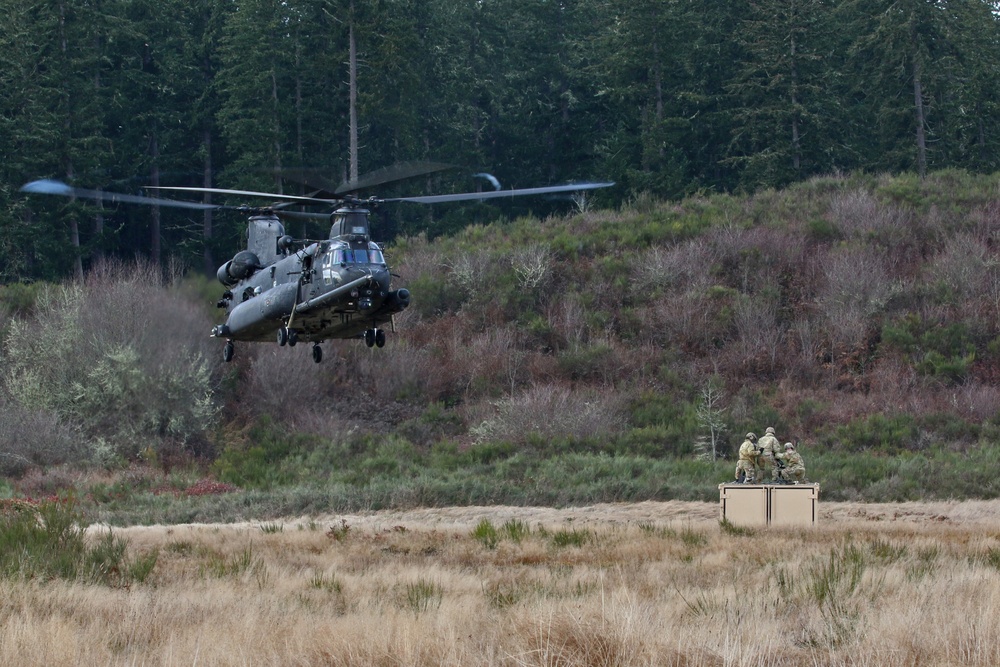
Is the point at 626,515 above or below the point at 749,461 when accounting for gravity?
below

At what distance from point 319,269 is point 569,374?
1944cm

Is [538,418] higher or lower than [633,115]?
lower

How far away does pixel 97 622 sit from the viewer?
1167 cm

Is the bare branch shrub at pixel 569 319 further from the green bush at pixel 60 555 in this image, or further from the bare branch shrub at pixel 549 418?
the green bush at pixel 60 555

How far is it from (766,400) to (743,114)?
20.0 metres

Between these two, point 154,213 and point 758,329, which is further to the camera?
point 154,213

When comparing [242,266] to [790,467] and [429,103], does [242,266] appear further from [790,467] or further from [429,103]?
[429,103]

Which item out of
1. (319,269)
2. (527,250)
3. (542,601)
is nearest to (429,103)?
(527,250)

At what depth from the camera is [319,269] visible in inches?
810

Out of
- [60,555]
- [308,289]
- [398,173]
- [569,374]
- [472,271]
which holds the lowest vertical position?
[60,555]

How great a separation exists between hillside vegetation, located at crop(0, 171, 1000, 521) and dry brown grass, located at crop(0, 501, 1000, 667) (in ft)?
33.0

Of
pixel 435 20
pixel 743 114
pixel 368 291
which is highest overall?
pixel 435 20

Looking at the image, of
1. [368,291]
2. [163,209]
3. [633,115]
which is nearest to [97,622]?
[368,291]

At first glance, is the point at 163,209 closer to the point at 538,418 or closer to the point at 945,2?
the point at 538,418
